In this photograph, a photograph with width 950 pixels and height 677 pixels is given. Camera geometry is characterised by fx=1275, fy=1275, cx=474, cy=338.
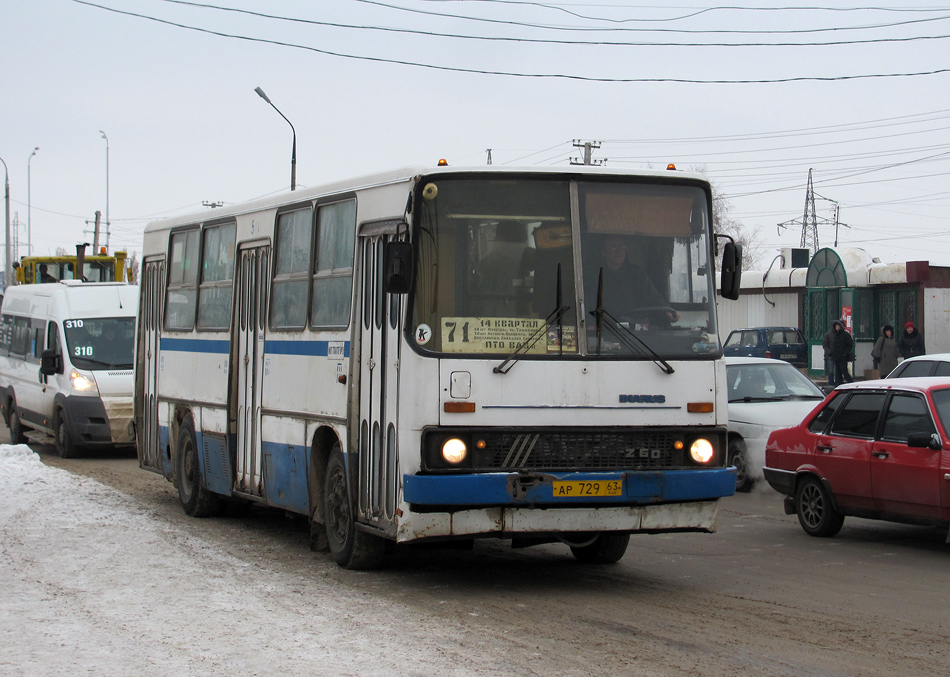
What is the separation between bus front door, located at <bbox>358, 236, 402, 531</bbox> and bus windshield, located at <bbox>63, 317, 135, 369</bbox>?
469 inches

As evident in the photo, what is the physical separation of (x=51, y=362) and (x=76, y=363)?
494 mm

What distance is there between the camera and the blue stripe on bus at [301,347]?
9.85 m

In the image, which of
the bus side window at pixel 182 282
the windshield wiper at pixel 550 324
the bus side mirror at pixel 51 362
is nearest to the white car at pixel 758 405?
the bus side window at pixel 182 282

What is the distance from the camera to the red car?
10562mm

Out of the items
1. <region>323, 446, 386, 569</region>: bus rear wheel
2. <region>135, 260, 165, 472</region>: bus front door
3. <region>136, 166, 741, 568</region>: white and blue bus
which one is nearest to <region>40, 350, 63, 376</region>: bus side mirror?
<region>135, 260, 165, 472</region>: bus front door

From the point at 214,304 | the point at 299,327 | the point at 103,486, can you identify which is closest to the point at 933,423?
the point at 299,327

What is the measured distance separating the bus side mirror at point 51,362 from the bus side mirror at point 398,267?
1337 cm

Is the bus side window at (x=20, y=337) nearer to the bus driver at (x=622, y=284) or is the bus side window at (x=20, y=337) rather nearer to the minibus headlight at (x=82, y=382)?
the minibus headlight at (x=82, y=382)

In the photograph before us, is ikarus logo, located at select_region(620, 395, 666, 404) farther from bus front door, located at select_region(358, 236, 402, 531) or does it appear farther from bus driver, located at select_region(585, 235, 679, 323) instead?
bus front door, located at select_region(358, 236, 402, 531)

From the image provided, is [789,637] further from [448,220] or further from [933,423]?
[933,423]

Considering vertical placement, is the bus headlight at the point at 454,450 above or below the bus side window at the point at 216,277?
below

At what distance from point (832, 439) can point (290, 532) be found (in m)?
5.15

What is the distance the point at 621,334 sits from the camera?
8.65 m

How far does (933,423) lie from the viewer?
10773 millimetres
